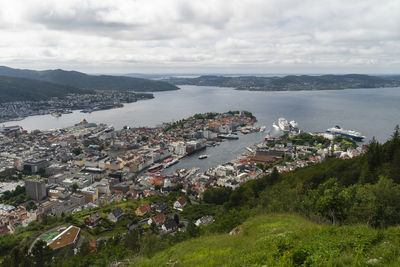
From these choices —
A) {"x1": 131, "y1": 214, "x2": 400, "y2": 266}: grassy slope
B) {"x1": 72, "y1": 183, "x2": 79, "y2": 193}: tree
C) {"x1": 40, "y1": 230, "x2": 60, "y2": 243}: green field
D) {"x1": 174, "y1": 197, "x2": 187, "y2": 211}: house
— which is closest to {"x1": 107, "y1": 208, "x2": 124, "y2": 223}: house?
{"x1": 40, "y1": 230, "x2": 60, "y2": 243}: green field

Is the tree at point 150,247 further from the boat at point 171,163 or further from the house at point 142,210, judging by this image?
the boat at point 171,163

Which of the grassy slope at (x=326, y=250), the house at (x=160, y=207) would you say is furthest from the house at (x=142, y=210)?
the grassy slope at (x=326, y=250)

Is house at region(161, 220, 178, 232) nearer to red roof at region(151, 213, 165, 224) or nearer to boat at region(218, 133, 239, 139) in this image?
red roof at region(151, 213, 165, 224)

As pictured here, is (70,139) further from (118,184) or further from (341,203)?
(341,203)

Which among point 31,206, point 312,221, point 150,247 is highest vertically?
point 312,221

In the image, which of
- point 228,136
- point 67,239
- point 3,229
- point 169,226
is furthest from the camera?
point 228,136

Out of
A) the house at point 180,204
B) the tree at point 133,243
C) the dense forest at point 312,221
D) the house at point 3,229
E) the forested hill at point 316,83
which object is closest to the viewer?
the dense forest at point 312,221

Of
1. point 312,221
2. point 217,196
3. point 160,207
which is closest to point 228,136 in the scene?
point 217,196

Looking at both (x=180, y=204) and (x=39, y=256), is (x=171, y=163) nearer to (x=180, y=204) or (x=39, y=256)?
(x=180, y=204)
